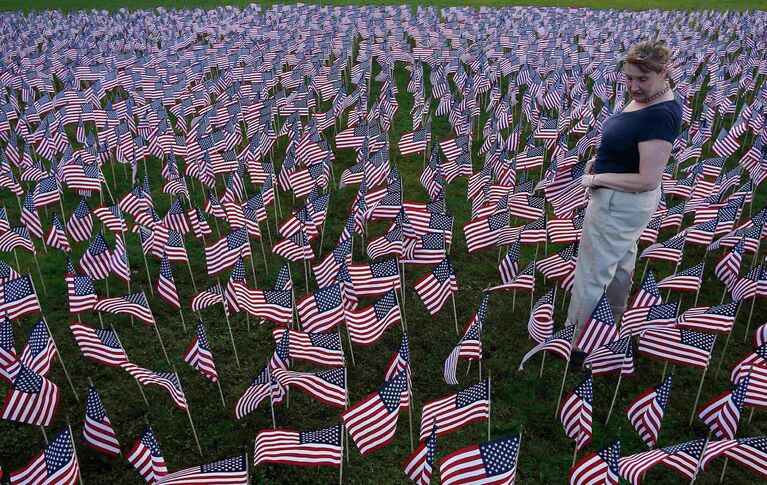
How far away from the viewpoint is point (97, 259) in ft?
29.7

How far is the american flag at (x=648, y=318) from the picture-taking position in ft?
23.3

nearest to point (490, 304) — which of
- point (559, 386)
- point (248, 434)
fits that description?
point (559, 386)

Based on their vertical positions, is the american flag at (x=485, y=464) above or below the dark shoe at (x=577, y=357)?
above

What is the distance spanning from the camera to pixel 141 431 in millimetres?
7148

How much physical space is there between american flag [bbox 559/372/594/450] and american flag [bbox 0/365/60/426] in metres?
5.27

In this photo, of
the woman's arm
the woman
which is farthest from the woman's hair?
the woman's arm

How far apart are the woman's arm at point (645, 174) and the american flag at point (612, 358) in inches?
70.9

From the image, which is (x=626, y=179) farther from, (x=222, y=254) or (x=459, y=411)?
(x=222, y=254)

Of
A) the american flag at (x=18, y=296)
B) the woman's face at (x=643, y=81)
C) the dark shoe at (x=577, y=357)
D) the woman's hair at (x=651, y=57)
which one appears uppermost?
the woman's hair at (x=651, y=57)

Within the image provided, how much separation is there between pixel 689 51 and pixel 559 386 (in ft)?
58.8

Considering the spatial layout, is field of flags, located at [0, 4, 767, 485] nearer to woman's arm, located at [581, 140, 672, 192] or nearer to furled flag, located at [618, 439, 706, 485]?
furled flag, located at [618, 439, 706, 485]

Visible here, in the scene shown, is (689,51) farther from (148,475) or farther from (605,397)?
(148,475)

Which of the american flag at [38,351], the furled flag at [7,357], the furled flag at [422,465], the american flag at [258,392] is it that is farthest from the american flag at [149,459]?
the furled flag at [422,465]

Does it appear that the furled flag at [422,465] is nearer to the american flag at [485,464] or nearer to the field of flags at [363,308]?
the field of flags at [363,308]
